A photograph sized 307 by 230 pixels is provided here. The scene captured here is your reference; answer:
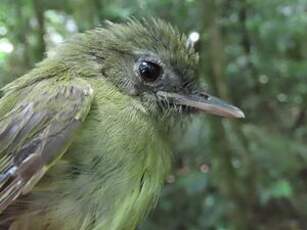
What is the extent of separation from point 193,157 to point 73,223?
321cm

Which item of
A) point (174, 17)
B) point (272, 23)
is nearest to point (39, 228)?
point (174, 17)

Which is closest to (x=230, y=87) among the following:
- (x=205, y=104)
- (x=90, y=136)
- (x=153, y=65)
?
(x=205, y=104)

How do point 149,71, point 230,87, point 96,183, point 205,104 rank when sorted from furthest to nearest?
point 230,87 → point 205,104 → point 149,71 → point 96,183

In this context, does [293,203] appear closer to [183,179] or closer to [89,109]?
[183,179]

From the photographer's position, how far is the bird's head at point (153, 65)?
2.76m

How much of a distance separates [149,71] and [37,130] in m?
0.57

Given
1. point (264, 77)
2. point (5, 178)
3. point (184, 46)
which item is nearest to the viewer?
point (5, 178)

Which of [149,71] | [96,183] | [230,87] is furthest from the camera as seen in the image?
[230,87]

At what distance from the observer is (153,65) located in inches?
112

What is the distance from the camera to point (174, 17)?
5254 millimetres

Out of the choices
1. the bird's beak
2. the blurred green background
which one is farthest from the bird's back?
the blurred green background

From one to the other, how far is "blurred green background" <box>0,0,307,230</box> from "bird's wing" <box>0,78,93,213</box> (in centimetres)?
194

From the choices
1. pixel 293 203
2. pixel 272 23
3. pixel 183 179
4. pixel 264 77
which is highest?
pixel 272 23

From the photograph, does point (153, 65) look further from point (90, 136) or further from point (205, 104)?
point (90, 136)
